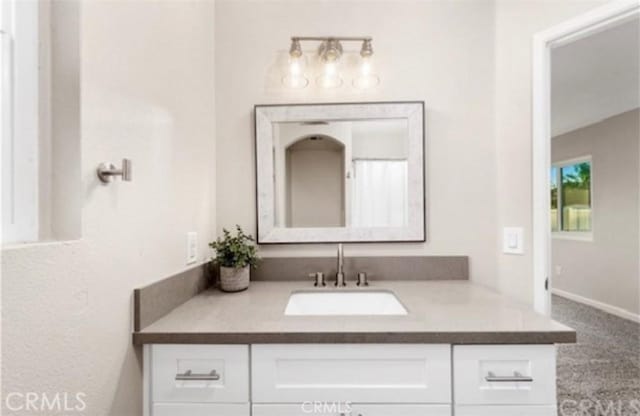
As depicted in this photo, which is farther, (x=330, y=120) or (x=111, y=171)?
(x=330, y=120)

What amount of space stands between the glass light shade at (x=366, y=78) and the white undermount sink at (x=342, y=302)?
1004 mm

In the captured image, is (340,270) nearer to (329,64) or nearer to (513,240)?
(513,240)

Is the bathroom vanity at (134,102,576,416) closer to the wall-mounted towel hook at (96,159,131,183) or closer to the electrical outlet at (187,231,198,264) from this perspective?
the electrical outlet at (187,231,198,264)

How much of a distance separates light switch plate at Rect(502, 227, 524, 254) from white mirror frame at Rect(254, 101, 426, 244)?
38 centimetres

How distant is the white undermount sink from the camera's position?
4.63ft

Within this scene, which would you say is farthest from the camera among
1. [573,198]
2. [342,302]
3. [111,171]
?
[573,198]

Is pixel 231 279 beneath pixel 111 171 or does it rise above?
beneath

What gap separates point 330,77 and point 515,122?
35.5 inches

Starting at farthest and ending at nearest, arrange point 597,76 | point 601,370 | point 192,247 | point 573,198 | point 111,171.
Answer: point 573,198, point 597,76, point 601,370, point 192,247, point 111,171

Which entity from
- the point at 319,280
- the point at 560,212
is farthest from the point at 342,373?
the point at 560,212

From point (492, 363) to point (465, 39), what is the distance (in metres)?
1.47

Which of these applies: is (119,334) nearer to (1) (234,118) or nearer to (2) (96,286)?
(2) (96,286)

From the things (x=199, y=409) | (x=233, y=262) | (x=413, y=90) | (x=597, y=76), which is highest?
(x=597, y=76)

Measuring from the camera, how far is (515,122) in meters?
1.49
